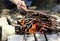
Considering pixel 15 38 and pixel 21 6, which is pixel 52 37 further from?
pixel 21 6

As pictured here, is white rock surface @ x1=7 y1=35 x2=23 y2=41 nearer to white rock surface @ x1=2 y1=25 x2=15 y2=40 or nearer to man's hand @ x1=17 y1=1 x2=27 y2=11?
white rock surface @ x1=2 y1=25 x2=15 y2=40

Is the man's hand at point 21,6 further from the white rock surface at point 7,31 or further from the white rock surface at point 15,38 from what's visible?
the white rock surface at point 15,38

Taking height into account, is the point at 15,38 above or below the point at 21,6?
below

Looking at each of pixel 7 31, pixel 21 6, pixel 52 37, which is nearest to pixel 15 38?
pixel 7 31

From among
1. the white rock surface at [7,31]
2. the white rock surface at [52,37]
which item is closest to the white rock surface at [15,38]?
the white rock surface at [7,31]

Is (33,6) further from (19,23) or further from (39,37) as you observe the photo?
(39,37)

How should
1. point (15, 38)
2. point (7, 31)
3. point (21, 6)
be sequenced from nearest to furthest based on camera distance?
point (15, 38)
point (7, 31)
point (21, 6)

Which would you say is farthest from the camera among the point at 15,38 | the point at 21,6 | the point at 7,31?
the point at 21,6

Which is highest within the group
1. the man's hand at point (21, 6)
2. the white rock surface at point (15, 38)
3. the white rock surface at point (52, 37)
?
the man's hand at point (21, 6)

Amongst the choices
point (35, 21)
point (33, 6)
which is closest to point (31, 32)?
point (35, 21)

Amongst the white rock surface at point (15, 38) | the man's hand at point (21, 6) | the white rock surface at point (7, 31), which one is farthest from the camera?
the man's hand at point (21, 6)

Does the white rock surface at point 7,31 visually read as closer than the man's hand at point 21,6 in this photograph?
Yes
